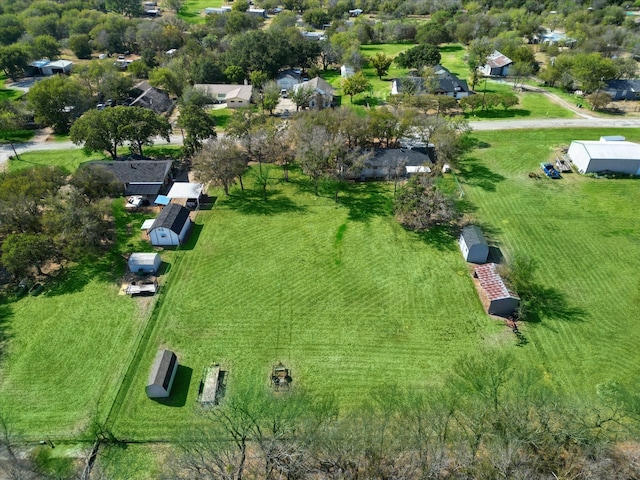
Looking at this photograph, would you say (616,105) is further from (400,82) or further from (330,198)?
(330,198)

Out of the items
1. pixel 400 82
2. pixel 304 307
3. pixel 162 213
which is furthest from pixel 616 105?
pixel 162 213

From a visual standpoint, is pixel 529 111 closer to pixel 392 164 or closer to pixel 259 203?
pixel 392 164

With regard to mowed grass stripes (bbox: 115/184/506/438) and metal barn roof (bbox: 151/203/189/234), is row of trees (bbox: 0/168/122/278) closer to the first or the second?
metal barn roof (bbox: 151/203/189/234)

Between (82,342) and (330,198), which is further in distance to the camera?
(330,198)

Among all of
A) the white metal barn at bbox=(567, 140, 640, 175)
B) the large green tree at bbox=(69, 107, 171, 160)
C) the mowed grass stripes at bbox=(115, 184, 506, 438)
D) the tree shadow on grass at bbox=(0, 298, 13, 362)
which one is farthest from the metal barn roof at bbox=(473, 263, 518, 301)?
the large green tree at bbox=(69, 107, 171, 160)

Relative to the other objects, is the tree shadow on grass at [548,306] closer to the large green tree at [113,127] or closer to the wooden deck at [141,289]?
the wooden deck at [141,289]

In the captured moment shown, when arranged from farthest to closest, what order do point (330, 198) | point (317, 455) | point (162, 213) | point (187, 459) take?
point (330, 198)
point (162, 213)
point (317, 455)
point (187, 459)

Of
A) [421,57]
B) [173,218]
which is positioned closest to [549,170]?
[173,218]
